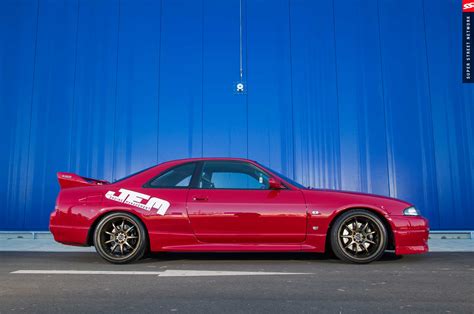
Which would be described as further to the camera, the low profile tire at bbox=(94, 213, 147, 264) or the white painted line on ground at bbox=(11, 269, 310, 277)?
the low profile tire at bbox=(94, 213, 147, 264)

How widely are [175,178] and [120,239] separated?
973 mm

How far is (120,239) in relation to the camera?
14.7 feet

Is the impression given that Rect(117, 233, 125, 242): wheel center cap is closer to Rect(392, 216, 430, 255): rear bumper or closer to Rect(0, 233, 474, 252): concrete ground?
Rect(0, 233, 474, 252): concrete ground

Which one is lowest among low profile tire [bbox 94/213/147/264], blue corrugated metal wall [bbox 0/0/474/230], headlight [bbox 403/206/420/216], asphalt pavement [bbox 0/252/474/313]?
asphalt pavement [bbox 0/252/474/313]

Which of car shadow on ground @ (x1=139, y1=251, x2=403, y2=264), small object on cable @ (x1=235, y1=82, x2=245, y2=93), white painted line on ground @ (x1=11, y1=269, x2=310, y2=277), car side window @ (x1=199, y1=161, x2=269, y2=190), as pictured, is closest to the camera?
white painted line on ground @ (x1=11, y1=269, x2=310, y2=277)

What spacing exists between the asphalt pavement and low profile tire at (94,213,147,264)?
0.45 ft

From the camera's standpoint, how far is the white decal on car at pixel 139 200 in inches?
175

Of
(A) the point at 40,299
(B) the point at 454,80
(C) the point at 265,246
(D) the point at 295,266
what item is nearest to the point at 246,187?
(C) the point at 265,246

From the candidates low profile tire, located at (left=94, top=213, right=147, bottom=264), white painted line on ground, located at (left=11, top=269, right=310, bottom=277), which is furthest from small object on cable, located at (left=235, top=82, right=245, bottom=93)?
white painted line on ground, located at (left=11, top=269, right=310, bottom=277)

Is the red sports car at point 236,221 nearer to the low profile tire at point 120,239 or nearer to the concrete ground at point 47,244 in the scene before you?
the low profile tire at point 120,239

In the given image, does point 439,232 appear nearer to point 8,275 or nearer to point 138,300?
point 138,300

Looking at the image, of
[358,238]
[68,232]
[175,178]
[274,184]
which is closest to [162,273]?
[175,178]

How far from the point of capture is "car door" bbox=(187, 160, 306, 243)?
434 cm

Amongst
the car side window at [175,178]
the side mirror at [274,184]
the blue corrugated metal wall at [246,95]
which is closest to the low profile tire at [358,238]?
the side mirror at [274,184]
